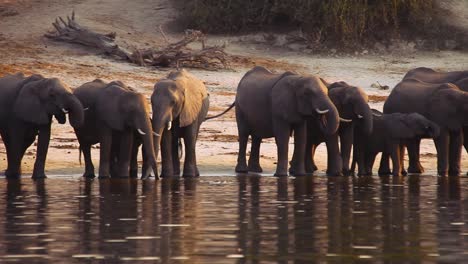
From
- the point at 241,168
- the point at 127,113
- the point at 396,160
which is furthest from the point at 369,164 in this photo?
the point at 127,113

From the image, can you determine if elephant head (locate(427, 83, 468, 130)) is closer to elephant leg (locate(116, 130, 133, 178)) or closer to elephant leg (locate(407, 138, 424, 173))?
elephant leg (locate(407, 138, 424, 173))

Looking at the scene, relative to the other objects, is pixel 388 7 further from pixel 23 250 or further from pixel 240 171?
pixel 23 250

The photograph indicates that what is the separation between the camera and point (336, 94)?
2231cm

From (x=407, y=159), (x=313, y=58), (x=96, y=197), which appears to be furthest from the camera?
(x=313, y=58)

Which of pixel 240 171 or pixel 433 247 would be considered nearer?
pixel 433 247

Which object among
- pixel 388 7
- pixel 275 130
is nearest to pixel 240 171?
pixel 275 130

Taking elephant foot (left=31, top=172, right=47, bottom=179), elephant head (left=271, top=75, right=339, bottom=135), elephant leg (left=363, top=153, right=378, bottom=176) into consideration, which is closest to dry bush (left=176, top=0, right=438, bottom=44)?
elephant leg (left=363, top=153, right=378, bottom=176)

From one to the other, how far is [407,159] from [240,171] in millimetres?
3530

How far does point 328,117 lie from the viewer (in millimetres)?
21125

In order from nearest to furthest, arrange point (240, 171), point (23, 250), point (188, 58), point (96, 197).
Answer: point (23, 250), point (96, 197), point (240, 171), point (188, 58)

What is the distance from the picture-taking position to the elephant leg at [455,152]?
22.0 m

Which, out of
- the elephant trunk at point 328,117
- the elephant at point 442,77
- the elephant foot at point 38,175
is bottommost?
the elephant foot at point 38,175

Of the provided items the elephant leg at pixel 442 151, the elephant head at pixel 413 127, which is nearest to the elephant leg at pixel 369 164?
the elephant head at pixel 413 127

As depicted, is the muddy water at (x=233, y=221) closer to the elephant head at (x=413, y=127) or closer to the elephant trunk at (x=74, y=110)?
the elephant trunk at (x=74, y=110)
